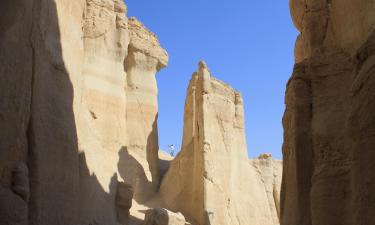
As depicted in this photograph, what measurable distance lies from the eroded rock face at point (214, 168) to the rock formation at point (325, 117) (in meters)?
10.7

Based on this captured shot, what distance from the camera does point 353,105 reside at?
5402mm

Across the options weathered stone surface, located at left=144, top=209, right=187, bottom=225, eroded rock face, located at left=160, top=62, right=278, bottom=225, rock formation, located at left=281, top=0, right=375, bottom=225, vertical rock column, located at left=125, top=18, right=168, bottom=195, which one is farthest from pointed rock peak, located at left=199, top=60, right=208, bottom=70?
rock formation, located at left=281, top=0, right=375, bottom=225

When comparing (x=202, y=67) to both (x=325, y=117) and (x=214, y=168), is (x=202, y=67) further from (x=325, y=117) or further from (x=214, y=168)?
(x=325, y=117)

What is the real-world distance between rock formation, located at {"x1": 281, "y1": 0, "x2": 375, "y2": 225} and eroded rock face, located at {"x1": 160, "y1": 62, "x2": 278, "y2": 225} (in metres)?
10.7

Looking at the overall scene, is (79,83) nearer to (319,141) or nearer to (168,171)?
(319,141)

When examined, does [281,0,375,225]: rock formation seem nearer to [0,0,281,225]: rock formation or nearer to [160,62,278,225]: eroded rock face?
[0,0,281,225]: rock formation

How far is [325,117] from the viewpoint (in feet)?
23.4

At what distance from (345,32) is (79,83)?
260 inches

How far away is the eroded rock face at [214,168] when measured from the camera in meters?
18.7

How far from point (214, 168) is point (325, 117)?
12343 millimetres

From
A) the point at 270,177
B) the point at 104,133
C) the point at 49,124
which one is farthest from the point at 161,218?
the point at 270,177

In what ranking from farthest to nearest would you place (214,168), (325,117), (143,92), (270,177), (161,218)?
(270,177) < (143,92) < (214,168) < (161,218) < (325,117)

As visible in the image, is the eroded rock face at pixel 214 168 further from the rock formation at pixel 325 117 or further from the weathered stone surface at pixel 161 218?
the rock formation at pixel 325 117

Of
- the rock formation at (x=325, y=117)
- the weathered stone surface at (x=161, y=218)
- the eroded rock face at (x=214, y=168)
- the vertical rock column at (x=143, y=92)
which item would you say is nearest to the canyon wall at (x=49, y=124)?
the weathered stone surface at (x=161, y=218)
